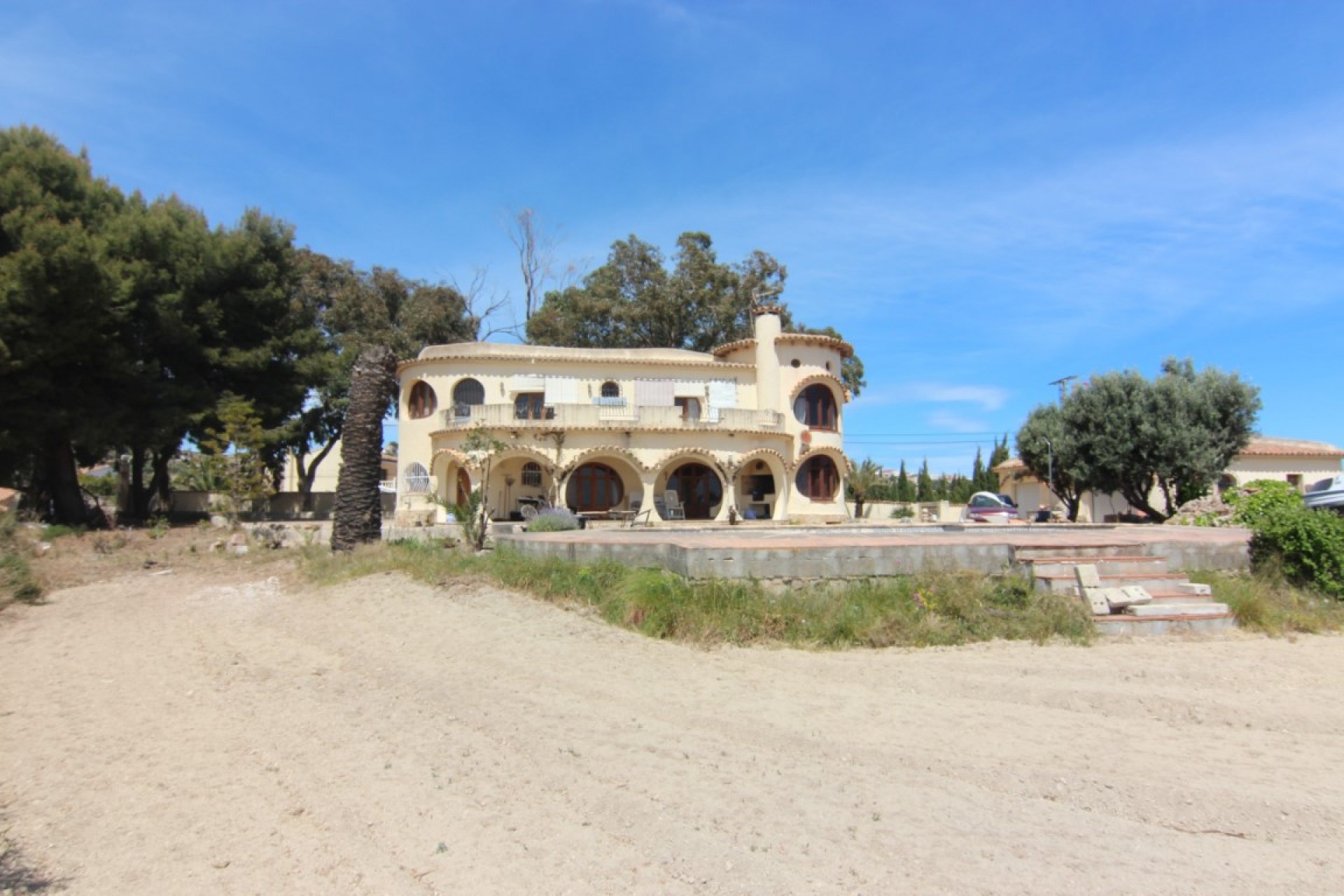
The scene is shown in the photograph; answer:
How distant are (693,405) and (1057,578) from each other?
2084cm

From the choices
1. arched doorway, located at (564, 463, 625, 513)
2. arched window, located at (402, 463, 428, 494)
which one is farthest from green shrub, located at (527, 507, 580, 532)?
arched window, located at (402, 463, 428, 494)

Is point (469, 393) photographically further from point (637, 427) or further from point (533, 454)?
point (637, 427)

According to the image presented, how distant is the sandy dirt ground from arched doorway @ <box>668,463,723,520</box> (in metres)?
21.0

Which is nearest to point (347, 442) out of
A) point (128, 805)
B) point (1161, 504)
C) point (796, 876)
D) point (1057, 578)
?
point (128, 805)

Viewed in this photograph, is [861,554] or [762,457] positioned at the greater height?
[762,457]

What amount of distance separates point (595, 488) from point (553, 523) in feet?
42.1

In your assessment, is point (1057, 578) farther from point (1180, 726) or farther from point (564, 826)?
point (564, 826)

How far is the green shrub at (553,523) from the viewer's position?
16.4 metres

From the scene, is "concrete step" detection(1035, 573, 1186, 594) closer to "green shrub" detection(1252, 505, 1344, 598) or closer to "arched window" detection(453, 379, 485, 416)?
"green shrub" detection(1252, 505, 1344, 598)

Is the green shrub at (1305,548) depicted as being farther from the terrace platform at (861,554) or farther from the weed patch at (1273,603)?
the terrace platform at (861,554)

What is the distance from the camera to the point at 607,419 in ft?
91.6

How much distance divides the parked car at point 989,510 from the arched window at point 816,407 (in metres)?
6.17

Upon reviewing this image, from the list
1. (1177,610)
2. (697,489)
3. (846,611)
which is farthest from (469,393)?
(1177,610)

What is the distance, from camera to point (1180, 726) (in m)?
6.46
